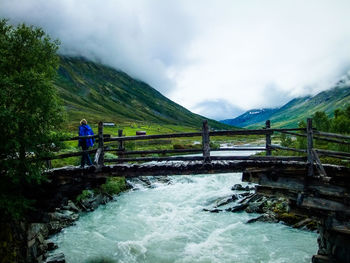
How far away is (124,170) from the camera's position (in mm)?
12219

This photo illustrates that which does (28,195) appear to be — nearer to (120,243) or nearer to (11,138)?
(11,138)

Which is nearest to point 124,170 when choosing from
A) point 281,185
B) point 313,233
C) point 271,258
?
point 281,185

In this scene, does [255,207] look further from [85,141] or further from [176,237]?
[85,141]

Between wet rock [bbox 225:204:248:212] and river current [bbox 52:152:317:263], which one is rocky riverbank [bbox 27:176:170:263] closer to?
river current [bbox 52:152:317:263]

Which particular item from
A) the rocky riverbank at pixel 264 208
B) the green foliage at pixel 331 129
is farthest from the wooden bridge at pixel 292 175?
the green foliage at pixel 331 129

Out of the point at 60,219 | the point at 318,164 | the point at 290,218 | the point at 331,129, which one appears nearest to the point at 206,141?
the point at 318,164

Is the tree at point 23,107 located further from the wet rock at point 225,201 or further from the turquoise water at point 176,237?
the wet rock at point 225,201

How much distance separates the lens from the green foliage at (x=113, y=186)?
98.8 ft

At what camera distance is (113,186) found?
3130 centimetres

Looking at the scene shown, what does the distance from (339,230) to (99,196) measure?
75.8 feet

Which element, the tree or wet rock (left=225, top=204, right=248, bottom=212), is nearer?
the tree

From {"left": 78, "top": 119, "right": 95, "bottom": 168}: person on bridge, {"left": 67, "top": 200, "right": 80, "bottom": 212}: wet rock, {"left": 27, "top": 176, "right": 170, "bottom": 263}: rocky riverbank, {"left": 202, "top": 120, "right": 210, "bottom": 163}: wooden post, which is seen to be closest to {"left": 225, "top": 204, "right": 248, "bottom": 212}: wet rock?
{"left": 27, "top": 176, "right": 170, "bottom": 263}: rocky riverbank

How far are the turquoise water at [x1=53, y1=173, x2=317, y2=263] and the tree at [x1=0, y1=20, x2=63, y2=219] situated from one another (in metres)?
8.19

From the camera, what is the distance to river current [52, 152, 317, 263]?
16625 mm
